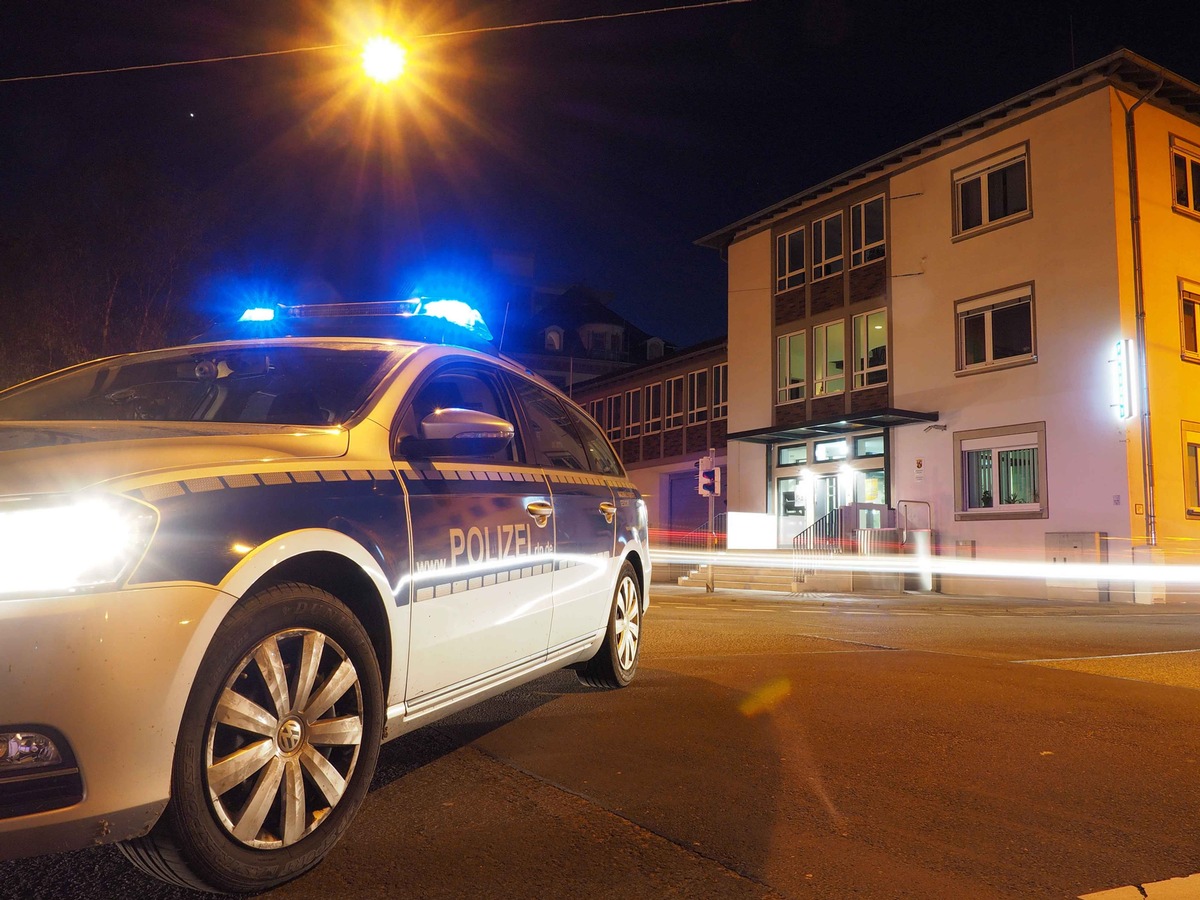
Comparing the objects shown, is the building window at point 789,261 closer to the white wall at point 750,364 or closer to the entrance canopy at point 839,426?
the white wall at point 750,364

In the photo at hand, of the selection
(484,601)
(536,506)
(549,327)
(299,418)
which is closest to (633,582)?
(536,506)

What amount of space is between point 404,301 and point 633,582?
7.24 ft

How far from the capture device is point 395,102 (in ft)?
40.1

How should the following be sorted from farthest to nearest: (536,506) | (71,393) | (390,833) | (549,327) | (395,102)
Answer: (549,327), (395,102), (536,506), (71,393), (390,833)

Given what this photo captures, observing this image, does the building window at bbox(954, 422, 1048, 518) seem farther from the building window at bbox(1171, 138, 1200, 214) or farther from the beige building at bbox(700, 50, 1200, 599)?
the building window at bbox(1171, 138, 1200, 214)

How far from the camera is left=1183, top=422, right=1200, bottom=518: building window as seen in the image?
19875mm

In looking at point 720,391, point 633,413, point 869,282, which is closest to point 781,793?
point 869,282

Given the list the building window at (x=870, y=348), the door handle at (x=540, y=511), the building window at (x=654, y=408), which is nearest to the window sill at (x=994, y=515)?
the building window at (x=870, y=348)

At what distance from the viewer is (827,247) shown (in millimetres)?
27109

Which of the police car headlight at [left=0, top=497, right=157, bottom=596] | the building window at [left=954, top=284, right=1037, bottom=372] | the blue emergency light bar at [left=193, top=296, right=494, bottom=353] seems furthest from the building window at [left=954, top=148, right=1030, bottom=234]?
the police car headlight at [left=0, top=497, right=157, bottom=596]

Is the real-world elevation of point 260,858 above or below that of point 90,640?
below

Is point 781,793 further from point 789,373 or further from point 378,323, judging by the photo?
point 789,373

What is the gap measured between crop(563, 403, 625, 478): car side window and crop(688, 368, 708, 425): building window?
2764cm

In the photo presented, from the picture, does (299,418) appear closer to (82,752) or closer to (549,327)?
(82,752)
